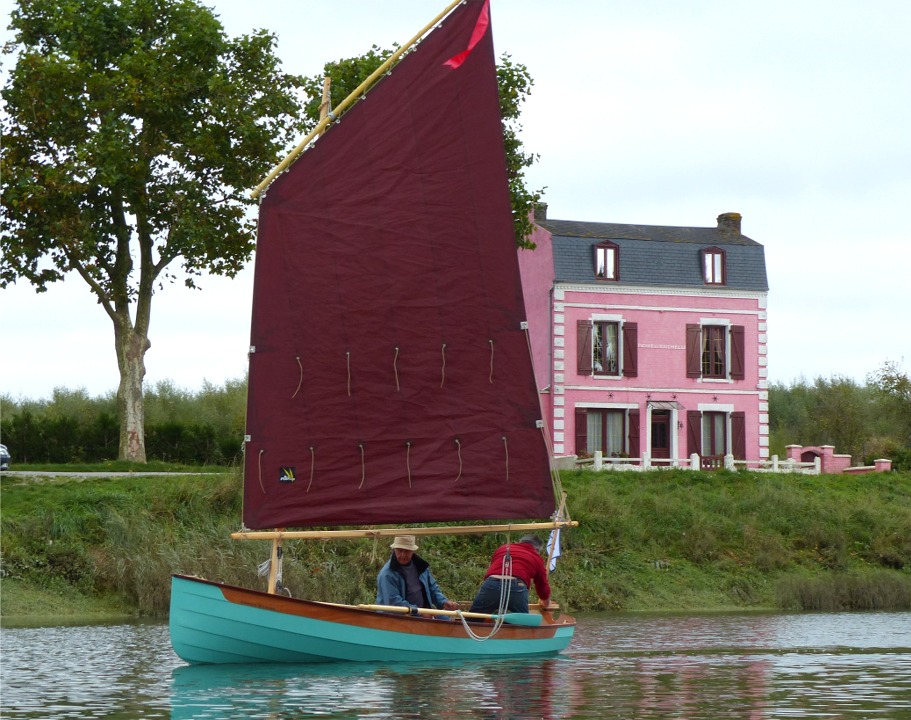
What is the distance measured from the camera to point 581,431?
45625mm

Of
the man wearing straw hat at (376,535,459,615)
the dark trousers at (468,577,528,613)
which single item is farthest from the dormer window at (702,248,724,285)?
the man wearing straw hat at (376,535,459,615)

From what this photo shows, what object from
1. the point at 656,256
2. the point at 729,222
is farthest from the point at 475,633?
the point at 729,222

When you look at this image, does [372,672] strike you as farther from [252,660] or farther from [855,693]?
[855,693]

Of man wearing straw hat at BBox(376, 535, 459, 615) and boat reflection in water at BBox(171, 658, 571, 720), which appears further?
man wearing straw hat at BBox(376, 535, 459, 615)

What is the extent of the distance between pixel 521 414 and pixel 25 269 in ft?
78.7

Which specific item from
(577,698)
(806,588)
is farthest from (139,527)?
(577,698)

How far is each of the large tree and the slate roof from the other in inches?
429

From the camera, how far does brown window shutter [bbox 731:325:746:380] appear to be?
47094 millimetres

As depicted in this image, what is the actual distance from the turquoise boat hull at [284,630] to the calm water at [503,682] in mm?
257

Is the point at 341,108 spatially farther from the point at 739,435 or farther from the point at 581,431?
the point at 739,435

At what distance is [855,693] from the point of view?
1419cm

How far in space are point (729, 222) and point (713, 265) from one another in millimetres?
2983

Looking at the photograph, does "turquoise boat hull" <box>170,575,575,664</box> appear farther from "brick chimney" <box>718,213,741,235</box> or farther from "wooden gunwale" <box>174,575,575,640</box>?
"brick chimney" <box>718,213,741,235</box>

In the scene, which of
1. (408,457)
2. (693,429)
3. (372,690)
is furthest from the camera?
(693,429)
